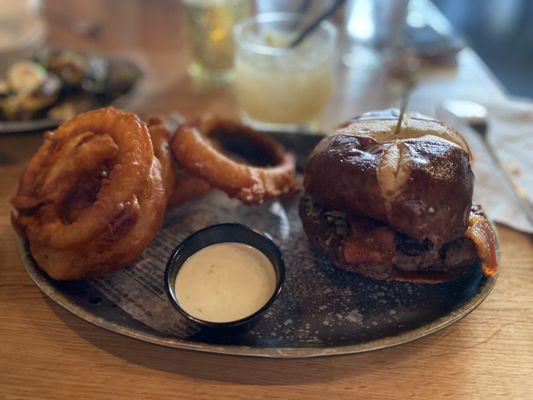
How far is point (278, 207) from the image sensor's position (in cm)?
199

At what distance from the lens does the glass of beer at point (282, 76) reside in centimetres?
242

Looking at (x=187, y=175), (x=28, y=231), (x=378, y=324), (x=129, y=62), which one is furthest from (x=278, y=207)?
(x=129, y=62)

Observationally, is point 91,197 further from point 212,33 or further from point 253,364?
point 212,33

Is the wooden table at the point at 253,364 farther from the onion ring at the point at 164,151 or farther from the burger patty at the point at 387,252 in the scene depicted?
the onion ring at the point at 164,151

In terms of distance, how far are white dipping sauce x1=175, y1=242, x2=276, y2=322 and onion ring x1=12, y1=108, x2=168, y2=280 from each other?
188 millimetres

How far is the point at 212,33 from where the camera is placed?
2906mm

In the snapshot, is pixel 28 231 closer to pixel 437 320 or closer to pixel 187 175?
pixel 187 175

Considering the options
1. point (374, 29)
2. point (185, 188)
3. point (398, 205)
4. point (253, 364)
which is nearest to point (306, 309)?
point (253, 364)

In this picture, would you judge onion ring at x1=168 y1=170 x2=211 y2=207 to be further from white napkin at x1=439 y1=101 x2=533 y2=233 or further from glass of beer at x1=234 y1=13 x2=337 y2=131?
white napkin at x1=439 y1=101 x2=533 y2=233

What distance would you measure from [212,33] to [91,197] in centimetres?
151

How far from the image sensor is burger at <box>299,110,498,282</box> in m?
1.47

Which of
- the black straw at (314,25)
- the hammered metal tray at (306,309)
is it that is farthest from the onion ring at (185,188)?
the black straw at (314,25)

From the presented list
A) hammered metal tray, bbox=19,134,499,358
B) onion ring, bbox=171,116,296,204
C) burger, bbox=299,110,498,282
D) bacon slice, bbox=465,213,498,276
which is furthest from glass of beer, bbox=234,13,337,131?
bacon slice, bbox=465,213,498,276

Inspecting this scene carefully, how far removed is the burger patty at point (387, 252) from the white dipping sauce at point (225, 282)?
0.23m
